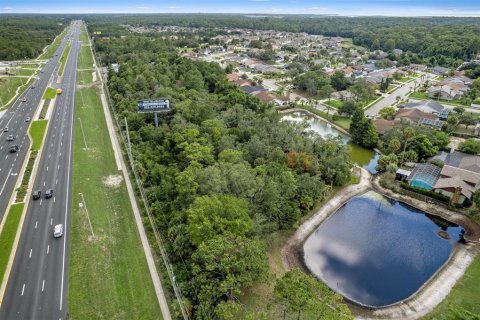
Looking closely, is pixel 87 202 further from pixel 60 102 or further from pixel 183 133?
pixel 60 102

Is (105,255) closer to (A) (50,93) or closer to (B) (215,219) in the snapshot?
(B) (215,219)

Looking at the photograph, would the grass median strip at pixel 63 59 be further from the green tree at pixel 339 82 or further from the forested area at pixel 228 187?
the green tree at pixel 339 82

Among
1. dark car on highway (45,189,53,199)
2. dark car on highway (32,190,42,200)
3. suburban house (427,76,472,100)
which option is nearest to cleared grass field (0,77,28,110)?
dark car on highway (32,190,42,200)

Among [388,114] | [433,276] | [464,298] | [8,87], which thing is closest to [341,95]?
[388,114]

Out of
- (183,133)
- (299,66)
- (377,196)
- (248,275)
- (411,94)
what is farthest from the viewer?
(299,66)

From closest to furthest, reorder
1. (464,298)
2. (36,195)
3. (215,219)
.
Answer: (464,298) → (215,219) → (36,195)

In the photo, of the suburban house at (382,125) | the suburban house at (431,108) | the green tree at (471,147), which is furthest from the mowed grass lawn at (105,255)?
the suburban house at (431,108)

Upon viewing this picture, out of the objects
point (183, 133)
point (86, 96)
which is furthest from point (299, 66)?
point (183, 133)
